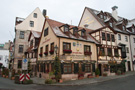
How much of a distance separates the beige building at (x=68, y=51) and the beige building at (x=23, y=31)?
9.31 m

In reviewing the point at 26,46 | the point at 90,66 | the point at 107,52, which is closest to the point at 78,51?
the point at 90,66

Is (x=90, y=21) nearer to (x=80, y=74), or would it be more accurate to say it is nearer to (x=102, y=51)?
(x=102, y=51)

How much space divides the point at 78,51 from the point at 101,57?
513 centimetres

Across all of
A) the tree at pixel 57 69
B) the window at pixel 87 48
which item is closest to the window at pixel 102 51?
the window at pixel 87 48

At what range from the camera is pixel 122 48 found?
25.0 m

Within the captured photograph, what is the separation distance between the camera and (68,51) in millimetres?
16953

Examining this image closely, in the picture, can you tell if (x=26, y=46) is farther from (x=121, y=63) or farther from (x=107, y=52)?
(x=121, y=63)

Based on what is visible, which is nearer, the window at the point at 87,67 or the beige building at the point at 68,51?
the beige building at the point at 68,51

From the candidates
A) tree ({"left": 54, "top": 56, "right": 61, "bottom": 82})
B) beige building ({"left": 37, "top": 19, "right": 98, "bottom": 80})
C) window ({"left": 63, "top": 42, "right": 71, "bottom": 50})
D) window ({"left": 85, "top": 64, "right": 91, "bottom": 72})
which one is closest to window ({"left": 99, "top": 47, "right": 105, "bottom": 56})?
beige building ({"left": 37, "top": 19, "right": 98, "bottom": 80})

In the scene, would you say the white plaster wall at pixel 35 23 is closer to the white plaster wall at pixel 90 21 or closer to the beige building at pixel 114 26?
the white plaster wall at pixel 90 21

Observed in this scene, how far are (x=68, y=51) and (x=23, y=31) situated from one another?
56.2 ft

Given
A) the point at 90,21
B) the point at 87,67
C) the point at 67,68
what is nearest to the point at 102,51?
the point at 87,67

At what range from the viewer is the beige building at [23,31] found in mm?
27861

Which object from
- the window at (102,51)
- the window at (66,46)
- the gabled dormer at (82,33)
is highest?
the gabled dormer at (82,33)
